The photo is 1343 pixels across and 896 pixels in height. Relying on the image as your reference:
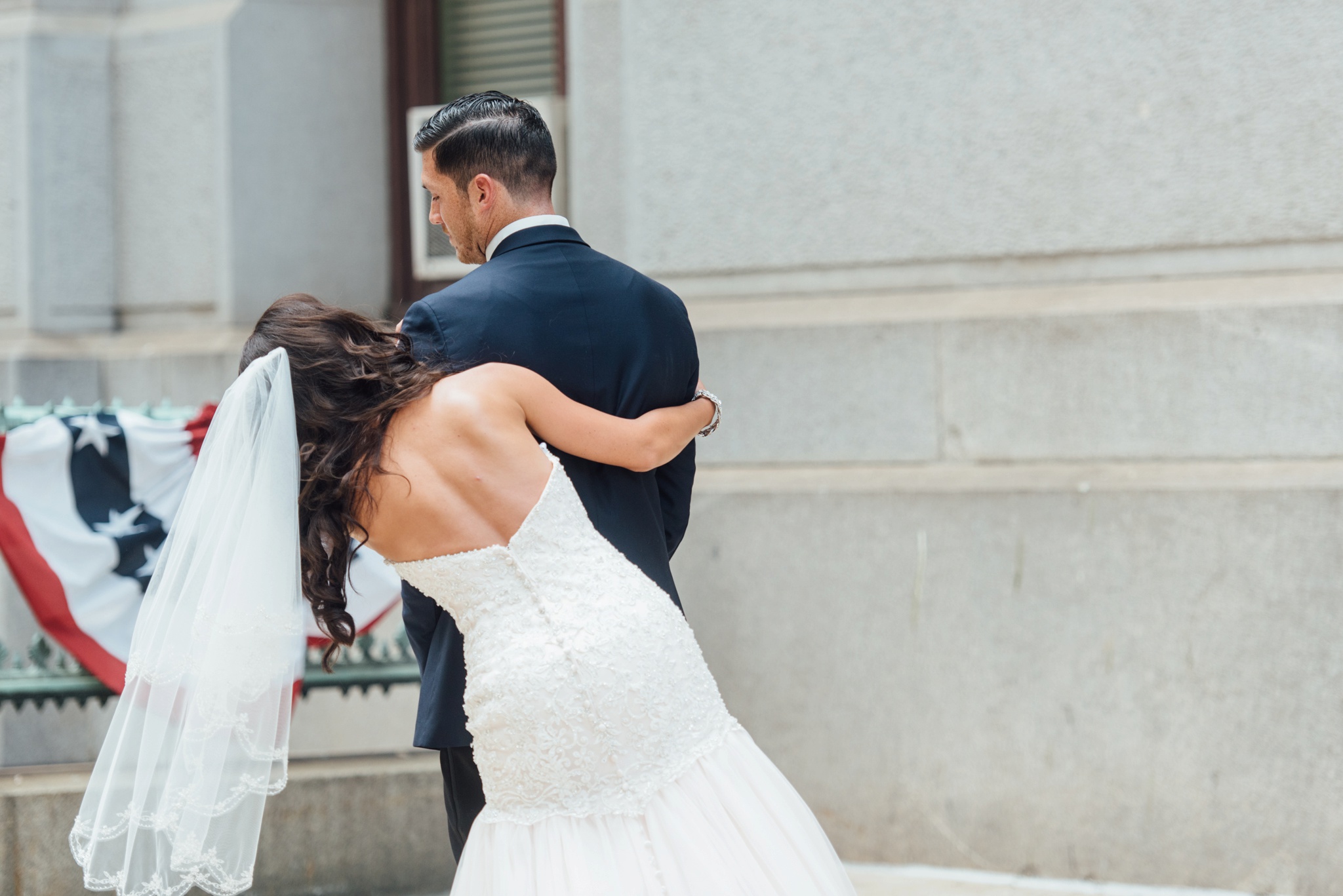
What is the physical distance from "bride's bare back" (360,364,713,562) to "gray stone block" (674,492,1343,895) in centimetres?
231

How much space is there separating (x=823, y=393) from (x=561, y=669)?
2509 millimetres

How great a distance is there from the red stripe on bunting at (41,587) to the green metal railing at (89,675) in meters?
0.08

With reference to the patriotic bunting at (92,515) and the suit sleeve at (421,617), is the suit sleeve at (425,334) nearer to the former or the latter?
the suit sleeve at (421,617)

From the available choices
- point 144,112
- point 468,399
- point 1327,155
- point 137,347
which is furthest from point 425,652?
point 144,112

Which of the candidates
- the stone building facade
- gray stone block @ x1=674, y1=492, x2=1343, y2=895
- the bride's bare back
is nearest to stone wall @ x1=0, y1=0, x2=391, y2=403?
the stone building facade

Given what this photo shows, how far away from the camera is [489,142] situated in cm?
251

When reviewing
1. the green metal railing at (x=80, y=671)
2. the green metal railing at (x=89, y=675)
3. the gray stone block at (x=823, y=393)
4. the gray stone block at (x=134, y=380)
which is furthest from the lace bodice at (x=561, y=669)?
the gray stone block at (x=134, y=380)

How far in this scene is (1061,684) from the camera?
426cm

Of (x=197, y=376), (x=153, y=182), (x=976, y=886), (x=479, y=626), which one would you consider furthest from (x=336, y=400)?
(x=153, y=182)

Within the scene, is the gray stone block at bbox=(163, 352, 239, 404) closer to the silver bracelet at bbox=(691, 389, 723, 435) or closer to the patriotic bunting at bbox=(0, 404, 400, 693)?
the patriotic bunting at bbox=(0, 404, 400, 693)

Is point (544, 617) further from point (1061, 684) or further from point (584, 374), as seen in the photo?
point (1061, 684)

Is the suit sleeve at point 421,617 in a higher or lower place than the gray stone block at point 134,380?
lower

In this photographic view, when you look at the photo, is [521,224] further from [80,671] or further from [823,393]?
[80,671]

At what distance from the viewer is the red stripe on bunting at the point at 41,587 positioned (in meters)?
3.96
